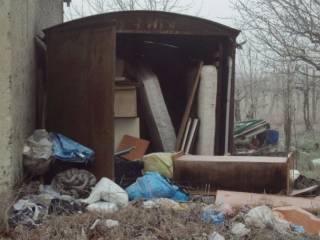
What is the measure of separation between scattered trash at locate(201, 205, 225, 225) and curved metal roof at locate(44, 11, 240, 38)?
3.39m

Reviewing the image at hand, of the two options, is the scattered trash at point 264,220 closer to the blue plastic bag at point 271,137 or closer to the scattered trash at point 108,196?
the scattered trash at point 108,196

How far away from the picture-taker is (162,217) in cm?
478

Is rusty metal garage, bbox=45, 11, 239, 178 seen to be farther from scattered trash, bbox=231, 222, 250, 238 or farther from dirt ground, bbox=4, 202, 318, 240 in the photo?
scattered trash, bbox=231, 222, 250, 238

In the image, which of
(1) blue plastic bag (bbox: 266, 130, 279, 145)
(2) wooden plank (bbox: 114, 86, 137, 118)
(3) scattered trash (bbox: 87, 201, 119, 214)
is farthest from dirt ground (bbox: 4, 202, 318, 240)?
(1) blue plastic bag (bbox: 266, 130, 279, 145)

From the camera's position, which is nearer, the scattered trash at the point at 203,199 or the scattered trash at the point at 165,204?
the scattered trash at the point at 165,204

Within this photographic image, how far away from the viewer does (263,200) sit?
5633 millimetres

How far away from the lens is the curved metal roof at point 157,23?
24.3 ft

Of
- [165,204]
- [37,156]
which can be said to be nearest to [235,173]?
[165,204]

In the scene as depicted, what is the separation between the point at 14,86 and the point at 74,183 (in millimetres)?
1352

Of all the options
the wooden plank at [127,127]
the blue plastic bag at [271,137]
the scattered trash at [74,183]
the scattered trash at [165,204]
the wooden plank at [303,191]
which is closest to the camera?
the scattered trash at [165,204]

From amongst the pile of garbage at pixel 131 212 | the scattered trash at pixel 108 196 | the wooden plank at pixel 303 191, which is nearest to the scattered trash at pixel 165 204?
the pile of garbage at pixel 131 212

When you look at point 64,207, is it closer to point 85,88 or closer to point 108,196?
point 108,196

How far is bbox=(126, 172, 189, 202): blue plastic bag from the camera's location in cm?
588

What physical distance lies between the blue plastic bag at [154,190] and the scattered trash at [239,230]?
1.40m
